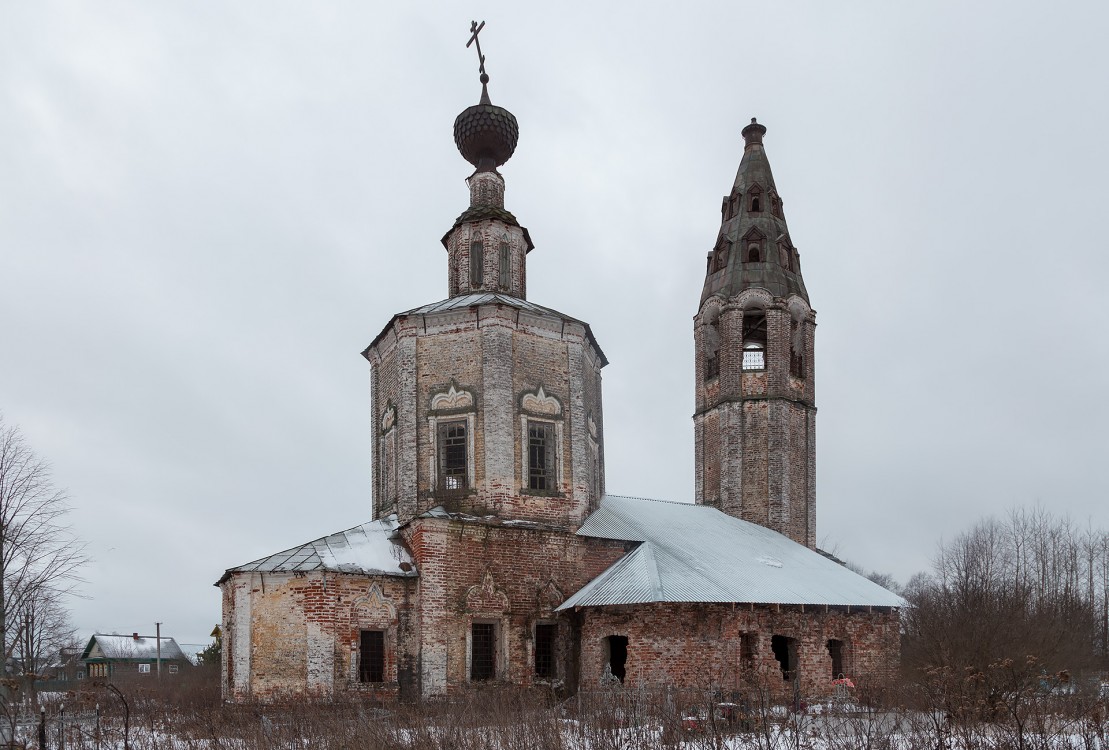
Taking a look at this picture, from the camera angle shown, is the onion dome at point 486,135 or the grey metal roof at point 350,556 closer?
the grey metal roof at point 350,556

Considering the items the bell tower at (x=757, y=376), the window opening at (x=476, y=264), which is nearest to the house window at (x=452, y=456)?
the window opening at (x=476, y=264)

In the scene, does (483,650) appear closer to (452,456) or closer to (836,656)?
(452,456)

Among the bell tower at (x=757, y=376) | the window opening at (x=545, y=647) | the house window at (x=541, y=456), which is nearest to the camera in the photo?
the window opening at (x=545, y=647)

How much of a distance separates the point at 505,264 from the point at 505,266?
0.16ft

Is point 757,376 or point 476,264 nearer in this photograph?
point 476,264

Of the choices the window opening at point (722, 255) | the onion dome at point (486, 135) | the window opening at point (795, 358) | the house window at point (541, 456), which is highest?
the onion dome at point (486, 135)

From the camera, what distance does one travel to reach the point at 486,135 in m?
21.6

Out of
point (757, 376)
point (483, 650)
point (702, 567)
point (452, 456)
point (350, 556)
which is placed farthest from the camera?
point (757, 376)

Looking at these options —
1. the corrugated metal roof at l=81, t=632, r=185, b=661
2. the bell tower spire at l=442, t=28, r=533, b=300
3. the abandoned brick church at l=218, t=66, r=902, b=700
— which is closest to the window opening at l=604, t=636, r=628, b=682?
the abandoned brick church at l=218, t=66, r=902, b=700

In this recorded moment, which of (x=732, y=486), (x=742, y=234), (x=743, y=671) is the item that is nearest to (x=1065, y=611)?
(x=732, y=486)

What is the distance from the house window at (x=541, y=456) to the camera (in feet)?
60.6

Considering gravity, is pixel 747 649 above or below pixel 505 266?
below

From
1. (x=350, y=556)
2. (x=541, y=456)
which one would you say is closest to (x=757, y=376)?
(x=541, y=456)

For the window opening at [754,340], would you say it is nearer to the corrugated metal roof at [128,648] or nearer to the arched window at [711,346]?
the arched window at [711,346]
